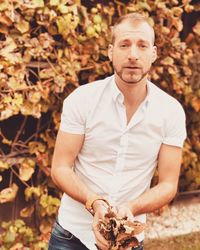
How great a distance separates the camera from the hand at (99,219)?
2.25 meters

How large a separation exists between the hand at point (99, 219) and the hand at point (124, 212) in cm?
6

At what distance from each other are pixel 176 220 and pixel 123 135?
2770mm

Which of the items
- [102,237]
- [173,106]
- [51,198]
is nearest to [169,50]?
[51,198]

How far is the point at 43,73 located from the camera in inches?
162

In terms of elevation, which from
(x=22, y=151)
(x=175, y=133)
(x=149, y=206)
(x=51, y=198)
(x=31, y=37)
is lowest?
(x=51, y=198)

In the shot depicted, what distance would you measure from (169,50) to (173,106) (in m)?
2.24

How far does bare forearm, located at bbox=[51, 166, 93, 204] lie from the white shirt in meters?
0.13

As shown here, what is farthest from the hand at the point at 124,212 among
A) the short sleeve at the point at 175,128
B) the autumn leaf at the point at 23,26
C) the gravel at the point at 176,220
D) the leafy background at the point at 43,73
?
the gravel at the point at 176,220

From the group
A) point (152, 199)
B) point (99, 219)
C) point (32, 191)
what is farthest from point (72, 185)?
point (32, 191)

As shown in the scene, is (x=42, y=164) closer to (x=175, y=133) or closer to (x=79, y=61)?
(x=79, y=61)

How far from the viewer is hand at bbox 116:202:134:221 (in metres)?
2.30

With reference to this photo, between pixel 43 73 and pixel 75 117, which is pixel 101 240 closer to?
pixel 75 117

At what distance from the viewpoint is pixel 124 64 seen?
2.47 meters

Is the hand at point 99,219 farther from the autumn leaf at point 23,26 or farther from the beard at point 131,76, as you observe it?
the autumn leaf at point 23,26
